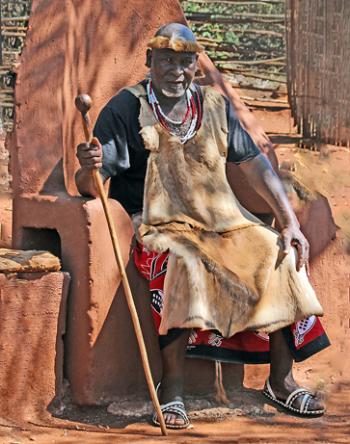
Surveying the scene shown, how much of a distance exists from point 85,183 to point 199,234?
645 mm

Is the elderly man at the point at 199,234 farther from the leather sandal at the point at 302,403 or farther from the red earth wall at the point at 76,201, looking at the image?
the red earth wall at the point at 76,201

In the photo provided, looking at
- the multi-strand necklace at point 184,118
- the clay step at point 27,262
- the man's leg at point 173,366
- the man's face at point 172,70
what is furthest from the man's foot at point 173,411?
the man's face at point 172,70

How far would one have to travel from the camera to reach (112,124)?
6172mm

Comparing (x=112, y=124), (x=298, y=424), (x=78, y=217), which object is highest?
(x=112, y=124)

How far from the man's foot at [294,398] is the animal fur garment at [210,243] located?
15.7 inches

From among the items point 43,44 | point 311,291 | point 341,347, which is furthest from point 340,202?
point 43,44

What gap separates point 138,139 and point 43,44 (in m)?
0.71

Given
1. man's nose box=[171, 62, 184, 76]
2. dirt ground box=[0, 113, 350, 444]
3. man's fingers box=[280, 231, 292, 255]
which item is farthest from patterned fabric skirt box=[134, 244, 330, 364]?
man's nose box=[171, 62, 184, 76]

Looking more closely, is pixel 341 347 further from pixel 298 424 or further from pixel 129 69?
pixel 129 69

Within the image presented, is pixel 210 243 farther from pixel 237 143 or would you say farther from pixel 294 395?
pixel 294 395

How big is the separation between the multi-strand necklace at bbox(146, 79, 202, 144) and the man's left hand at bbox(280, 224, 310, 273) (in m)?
0.70

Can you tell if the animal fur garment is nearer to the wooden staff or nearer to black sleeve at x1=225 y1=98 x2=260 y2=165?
black sleeve at x1=225 y1=98 x2=260 y2=165

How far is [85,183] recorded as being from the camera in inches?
235

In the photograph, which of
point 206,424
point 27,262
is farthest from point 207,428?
point 27,262
